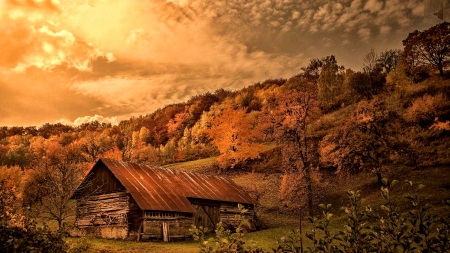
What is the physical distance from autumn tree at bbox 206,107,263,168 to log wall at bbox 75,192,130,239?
24.1m

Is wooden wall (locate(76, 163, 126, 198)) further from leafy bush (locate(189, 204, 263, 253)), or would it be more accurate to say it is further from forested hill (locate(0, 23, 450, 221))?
leafy bush (locate(189, 204, 263, 253))

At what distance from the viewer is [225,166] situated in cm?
5194

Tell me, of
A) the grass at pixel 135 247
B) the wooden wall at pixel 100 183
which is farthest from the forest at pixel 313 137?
the grass at pixel 135 247

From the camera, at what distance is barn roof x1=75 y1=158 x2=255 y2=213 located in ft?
88.7

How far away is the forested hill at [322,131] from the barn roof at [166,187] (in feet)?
15.7

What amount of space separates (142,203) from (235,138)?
89.7 ft

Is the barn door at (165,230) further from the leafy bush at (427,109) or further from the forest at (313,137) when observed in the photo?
the leafy bush at (427,109)

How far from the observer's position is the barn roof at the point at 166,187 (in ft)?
88.7

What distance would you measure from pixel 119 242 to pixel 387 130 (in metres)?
32.1

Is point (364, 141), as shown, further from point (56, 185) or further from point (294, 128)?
point (56, 185)

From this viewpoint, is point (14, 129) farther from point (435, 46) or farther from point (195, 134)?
point (435, 46)

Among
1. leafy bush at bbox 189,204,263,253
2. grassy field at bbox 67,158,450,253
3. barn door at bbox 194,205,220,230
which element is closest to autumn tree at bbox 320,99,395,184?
grassy field at bbox 67,158,450,253

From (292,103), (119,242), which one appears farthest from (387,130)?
(119,242)

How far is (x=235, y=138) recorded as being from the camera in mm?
51500
